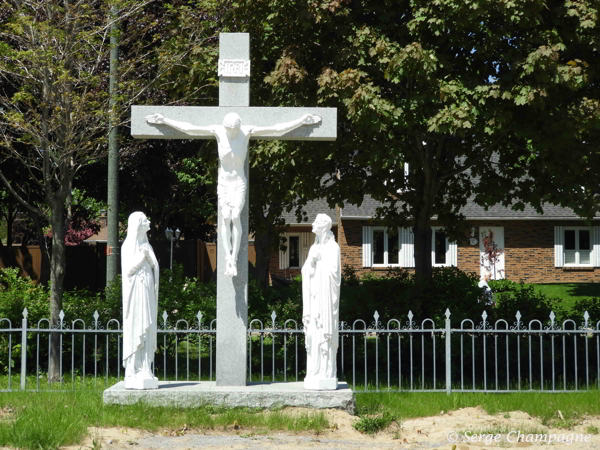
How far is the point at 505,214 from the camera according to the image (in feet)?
90.0

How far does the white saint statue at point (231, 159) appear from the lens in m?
7.79

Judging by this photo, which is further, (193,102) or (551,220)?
(551,220)

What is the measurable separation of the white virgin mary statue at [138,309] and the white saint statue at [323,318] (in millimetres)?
1597

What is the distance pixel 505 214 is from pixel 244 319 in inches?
835

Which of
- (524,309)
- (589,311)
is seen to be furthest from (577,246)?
(524,309)

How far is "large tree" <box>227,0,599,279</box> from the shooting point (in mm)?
9609

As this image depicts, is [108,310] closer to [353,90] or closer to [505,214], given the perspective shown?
[353,90]

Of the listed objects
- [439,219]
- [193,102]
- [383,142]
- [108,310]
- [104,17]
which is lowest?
[108,310]

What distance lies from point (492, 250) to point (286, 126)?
62.6 feet

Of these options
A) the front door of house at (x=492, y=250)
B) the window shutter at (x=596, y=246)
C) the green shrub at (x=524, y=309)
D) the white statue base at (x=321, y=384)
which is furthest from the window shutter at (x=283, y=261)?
the white statue base at (x=321, y=384)

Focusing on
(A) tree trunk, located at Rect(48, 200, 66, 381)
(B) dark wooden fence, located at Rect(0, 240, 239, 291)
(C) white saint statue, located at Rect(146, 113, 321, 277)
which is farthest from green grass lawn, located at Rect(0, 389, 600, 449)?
(B) dark wooden fence, located at Rect(0, 240, 239, 291)

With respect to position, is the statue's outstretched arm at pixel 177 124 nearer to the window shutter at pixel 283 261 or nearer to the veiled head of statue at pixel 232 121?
the veiled head of statue at pixel 232 121

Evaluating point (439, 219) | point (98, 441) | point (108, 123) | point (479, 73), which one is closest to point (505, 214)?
point (439, 219)

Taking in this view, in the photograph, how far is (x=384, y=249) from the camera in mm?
28312
